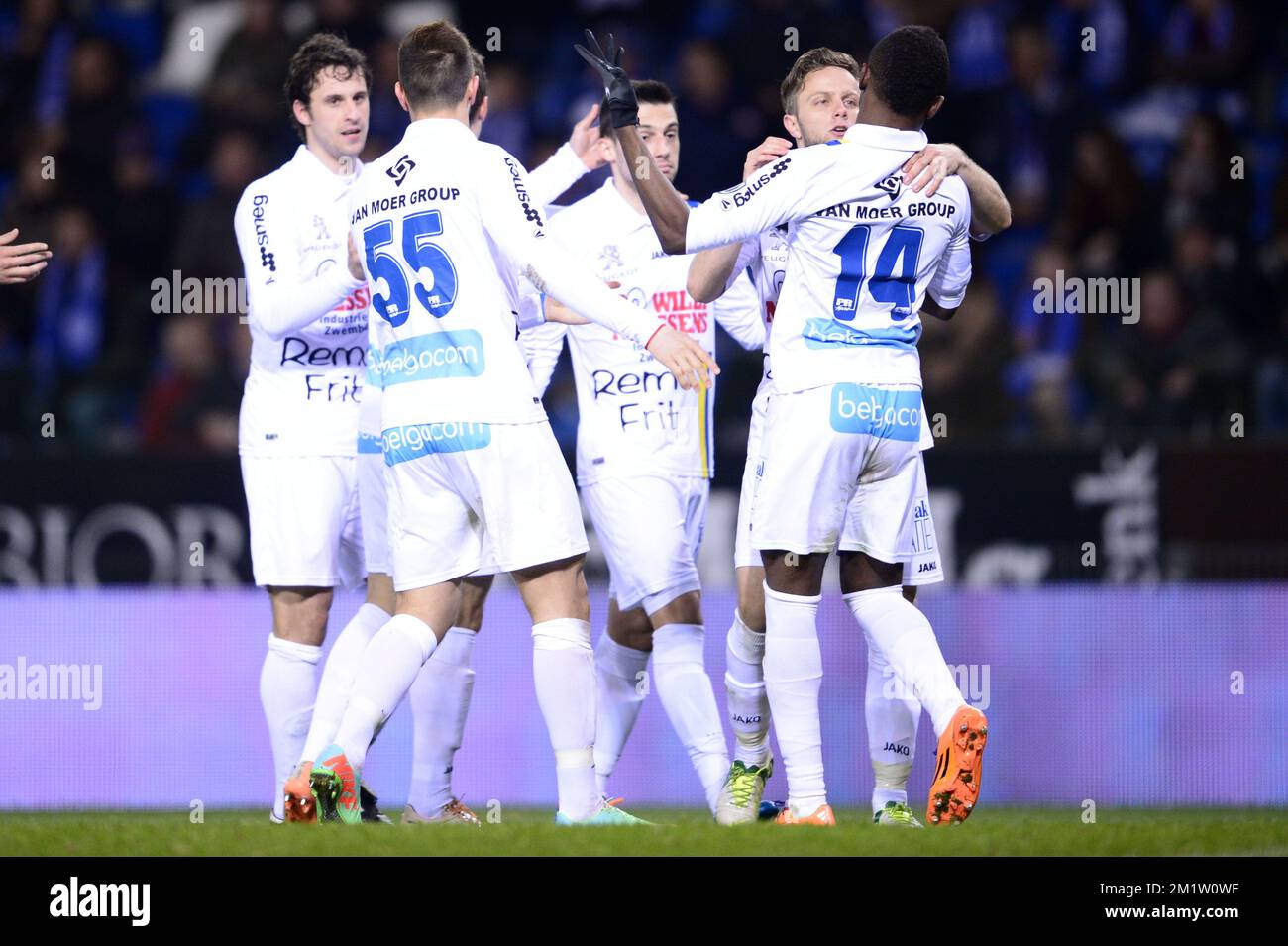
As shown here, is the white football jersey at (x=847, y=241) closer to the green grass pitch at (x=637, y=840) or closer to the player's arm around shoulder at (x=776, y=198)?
the player's arm around shoulder at (x=776, y=198)

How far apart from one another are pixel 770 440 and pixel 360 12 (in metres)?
8.26

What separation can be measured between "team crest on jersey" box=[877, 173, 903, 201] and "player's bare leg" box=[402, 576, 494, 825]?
2.12m

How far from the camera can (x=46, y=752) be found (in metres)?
9.42

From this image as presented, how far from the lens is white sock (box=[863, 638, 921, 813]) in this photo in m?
6.74

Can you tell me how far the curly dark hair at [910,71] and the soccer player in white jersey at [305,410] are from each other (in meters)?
2.23

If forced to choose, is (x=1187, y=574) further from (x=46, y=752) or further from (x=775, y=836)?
(x=46, y=752)

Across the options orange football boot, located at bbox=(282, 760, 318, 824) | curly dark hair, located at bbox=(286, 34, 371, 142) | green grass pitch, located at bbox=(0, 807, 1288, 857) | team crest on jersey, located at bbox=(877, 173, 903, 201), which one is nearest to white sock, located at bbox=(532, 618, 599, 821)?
green grass pitch, located at bbox=(0, 807, 1288, 857)

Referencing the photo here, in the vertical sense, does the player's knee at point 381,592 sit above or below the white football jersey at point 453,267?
below

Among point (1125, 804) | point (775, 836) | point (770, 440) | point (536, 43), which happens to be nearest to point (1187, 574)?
point (1125, 804)

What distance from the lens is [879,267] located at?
6.15 metres

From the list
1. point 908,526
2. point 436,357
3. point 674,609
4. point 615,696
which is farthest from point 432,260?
point 615,696

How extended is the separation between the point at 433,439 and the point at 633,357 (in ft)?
5.49

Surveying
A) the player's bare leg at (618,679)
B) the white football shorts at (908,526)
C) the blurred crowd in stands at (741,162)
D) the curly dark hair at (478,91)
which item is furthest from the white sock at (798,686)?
the blurred crowd in stands at (741,162)

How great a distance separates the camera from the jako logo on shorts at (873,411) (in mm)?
6117
